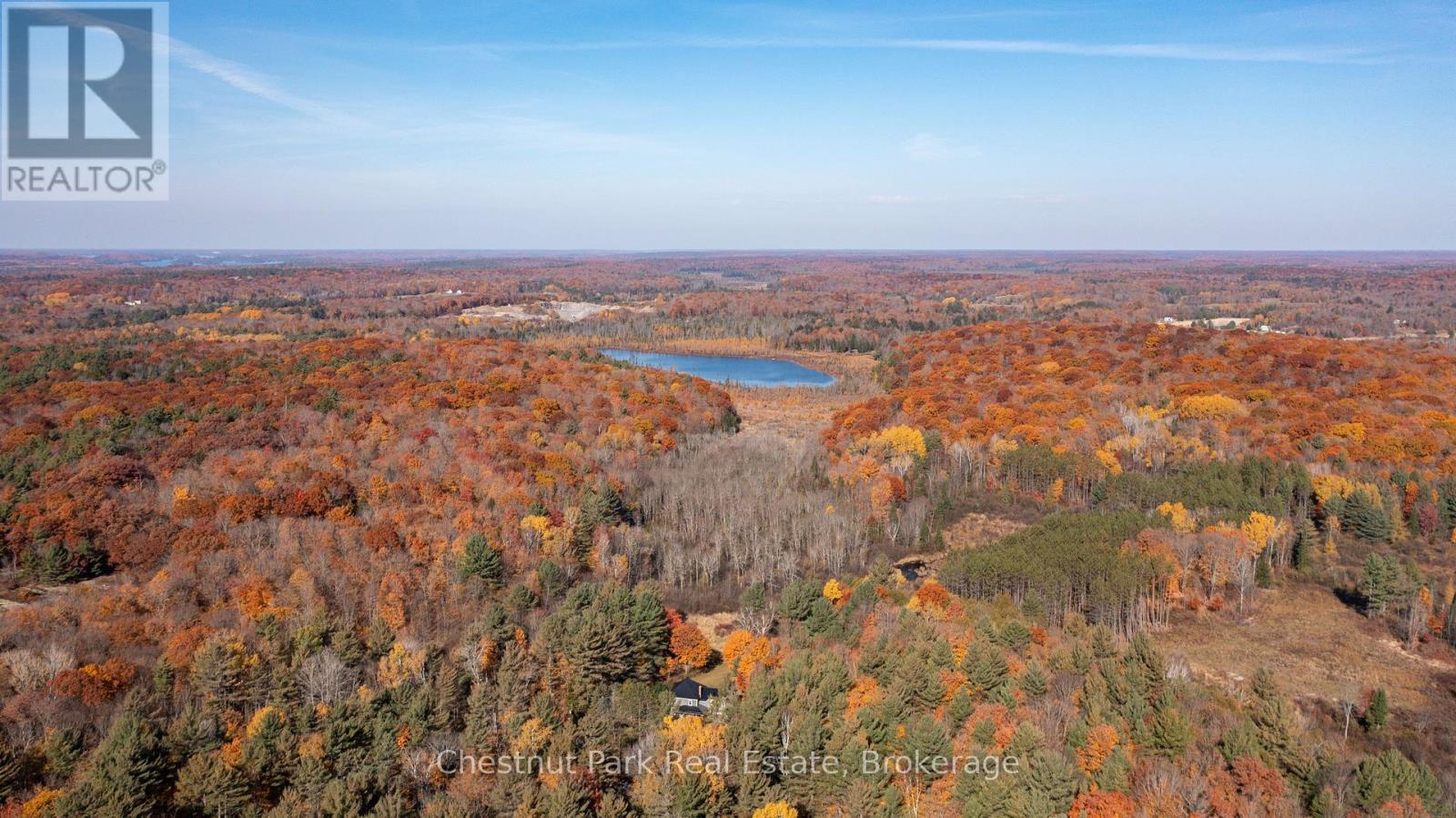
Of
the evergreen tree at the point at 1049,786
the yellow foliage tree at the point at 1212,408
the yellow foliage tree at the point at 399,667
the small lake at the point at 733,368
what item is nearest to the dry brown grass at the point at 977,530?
the yellow foliage tree at the point at 1212,408

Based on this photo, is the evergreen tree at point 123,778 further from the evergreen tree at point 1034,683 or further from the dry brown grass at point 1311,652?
the dry brown grass at point 1311,652

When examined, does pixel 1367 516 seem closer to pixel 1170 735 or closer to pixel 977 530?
pixel 977 530

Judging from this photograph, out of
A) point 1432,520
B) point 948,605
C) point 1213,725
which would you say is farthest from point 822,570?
point 1432,520

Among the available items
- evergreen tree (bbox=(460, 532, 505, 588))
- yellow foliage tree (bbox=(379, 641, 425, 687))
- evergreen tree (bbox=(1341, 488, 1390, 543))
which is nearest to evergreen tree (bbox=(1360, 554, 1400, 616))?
evergreen tree (bbox=(1341, 488, 1390, 543))

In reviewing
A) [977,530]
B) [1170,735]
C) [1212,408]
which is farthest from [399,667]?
[1212,408]

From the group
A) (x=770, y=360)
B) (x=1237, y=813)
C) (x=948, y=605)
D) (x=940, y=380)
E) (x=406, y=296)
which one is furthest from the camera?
(x=406, y=296)

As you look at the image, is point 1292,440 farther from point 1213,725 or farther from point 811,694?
point 811,694
